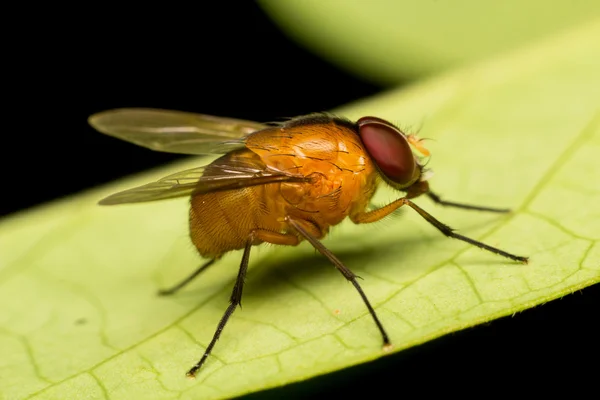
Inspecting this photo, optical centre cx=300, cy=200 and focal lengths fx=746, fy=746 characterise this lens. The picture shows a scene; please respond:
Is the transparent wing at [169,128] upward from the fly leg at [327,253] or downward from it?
upward

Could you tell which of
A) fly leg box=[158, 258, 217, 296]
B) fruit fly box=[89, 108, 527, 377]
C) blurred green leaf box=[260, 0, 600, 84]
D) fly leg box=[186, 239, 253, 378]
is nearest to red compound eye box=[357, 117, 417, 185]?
fruit fly box=[89, 108, 527, 377]

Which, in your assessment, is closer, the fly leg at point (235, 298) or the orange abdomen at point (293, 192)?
the fly leg at point (235, 298)

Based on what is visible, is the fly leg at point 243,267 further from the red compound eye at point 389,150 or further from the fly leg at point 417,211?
the red compound eye at point 389,150

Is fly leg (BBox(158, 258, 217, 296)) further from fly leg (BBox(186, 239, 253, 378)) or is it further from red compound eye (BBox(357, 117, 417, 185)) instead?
red compound eye (BBox(357, 117, 417, 185))

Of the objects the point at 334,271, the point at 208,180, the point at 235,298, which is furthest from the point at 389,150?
the point at 235,298

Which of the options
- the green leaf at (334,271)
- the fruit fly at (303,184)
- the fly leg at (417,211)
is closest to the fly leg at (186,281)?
the green leaf at (334,271)

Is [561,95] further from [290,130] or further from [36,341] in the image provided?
[36,341]

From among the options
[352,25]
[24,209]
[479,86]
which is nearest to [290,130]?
[352,25]
